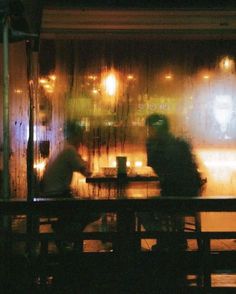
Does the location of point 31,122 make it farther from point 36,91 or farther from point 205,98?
point 205,98

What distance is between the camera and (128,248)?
485 cm

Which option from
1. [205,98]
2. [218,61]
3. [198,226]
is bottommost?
[198,226]

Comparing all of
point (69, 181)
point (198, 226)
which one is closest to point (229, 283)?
point (198, 226)

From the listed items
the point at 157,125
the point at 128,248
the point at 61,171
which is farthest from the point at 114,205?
the point at 157,125

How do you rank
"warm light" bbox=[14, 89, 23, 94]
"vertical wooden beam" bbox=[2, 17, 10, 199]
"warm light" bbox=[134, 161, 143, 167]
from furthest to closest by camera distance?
"warm light" bbox=[134, 161, 143, 167] → "warm light" bbox=[14, 89, 23, 94] → "vertical wooden beam" bbox=[2, 17, 10, 199]

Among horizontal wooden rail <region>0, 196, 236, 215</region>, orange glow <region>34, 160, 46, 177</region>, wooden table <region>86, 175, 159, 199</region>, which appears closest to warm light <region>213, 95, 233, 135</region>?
wooden table <region>86, 175, 159, 199</region>

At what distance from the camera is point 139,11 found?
21.7ft

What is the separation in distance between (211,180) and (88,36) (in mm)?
2850

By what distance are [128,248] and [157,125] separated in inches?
121

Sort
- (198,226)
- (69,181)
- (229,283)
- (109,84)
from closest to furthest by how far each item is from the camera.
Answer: (229,283) → (69,181) → (198,226) → (109,84)

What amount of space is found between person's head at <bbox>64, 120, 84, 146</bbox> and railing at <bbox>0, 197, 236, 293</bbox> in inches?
94.2

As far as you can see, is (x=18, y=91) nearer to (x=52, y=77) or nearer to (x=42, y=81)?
(x=42, y=81)

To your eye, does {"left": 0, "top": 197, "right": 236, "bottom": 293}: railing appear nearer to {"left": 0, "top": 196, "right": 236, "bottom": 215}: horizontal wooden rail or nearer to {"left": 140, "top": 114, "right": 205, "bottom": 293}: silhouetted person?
{"left": 0, "top": 196, "right": 236, "bottom": 215}: horizontal wooden rail

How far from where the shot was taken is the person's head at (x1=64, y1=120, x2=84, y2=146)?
7402 millimetres
